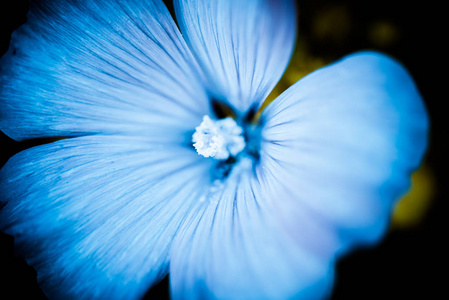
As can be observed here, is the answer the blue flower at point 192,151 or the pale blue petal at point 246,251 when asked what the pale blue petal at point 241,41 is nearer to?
the blue flower at point 192,151

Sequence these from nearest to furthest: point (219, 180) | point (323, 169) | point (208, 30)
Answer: point (323, 169) → point (208, 30) → point (219, 180)

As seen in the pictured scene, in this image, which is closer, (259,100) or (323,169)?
(323,169)

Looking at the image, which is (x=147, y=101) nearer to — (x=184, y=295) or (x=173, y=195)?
(x=173, y=195)

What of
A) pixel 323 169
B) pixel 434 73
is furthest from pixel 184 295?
pixel 434 73

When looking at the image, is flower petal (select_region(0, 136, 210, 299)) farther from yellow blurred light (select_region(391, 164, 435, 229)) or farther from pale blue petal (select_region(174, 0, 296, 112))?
yellow blurred light (select_region(391, 164, 435, 229))

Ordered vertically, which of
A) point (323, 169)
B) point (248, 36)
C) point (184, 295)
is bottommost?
point (184, 295)

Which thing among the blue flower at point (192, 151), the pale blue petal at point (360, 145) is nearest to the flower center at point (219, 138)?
the blue flower at point (192, 151)

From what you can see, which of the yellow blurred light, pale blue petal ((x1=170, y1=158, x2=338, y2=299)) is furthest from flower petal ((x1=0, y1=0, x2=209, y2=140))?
the yellow blurred light
